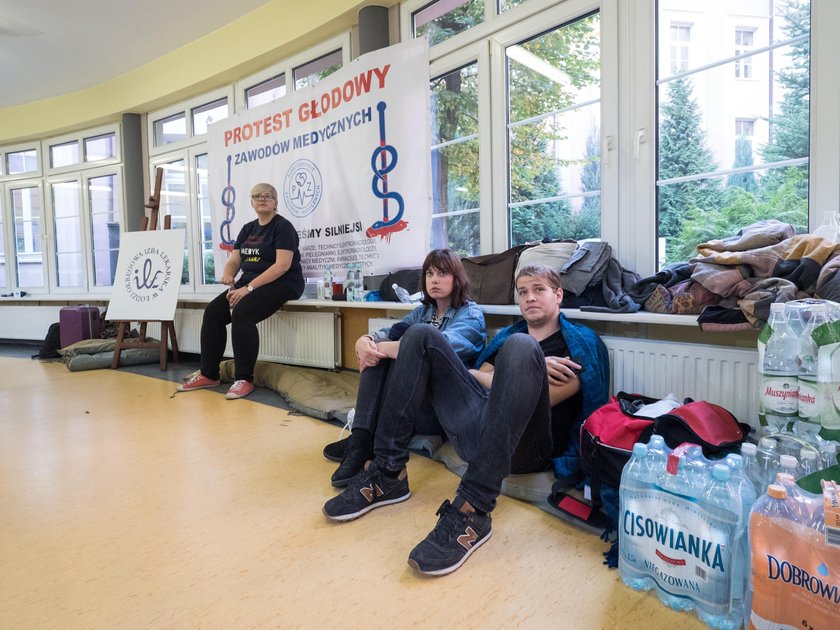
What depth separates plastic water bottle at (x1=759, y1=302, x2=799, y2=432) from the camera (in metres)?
1.22

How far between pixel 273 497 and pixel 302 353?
6.77 ft

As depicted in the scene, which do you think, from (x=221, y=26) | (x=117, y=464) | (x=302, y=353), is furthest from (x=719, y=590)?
(x=221, y=26)

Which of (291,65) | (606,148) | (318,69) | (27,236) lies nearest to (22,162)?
(27,236)

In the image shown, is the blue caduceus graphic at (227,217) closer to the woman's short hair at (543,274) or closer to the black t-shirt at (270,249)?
the black t-shirt at (270,249)

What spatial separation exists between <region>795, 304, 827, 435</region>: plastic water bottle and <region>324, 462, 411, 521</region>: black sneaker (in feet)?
3.54

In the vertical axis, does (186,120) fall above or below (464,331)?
above

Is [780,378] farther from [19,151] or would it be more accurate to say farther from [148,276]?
[19,151]

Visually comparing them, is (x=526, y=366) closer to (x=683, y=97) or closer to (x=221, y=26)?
(x=683, y=97)

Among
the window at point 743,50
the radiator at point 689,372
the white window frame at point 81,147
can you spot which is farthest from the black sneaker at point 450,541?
the white window frame at point 81,147

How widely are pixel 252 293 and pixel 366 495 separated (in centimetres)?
205

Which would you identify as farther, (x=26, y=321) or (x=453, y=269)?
(x=26, y=321)

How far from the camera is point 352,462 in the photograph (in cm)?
167

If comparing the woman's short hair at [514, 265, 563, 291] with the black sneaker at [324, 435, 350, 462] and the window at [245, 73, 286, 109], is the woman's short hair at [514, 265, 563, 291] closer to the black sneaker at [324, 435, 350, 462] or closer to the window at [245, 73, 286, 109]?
the black sneaker at [324, 435, 350, 462]

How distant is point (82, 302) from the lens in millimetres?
5695
